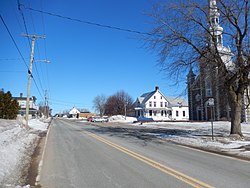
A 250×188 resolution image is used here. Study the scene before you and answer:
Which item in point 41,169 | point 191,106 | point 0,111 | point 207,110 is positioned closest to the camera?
point 41,169

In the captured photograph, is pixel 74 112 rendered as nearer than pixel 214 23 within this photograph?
No

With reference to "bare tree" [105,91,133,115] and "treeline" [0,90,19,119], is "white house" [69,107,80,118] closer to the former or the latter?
"bare tree" [105,91,133,115]

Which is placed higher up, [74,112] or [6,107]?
[74,112]

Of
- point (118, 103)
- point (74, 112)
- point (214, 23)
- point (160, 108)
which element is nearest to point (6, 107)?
point (214, 23)

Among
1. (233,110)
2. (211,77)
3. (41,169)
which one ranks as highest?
(211,77)

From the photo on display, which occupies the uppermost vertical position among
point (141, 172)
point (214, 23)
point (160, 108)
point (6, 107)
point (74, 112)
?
point (214, 23)

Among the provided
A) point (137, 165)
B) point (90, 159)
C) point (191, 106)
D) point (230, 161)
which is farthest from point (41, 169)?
point (191, 106)

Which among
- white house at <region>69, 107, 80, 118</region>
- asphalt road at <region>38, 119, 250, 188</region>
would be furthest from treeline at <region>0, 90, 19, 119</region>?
Answer: white house at <region>69, 107, 80, 118</region>

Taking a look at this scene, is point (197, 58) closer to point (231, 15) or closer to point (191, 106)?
point (231, 15)

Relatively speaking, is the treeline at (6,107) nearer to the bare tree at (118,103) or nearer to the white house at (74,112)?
the bare tree at (118,103)

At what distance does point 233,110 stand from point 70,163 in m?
12.5

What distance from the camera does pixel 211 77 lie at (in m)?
17.7

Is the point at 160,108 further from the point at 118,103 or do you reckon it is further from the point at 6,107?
the point at 6,107

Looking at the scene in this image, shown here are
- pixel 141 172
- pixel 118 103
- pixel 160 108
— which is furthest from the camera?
pixel 118 103
